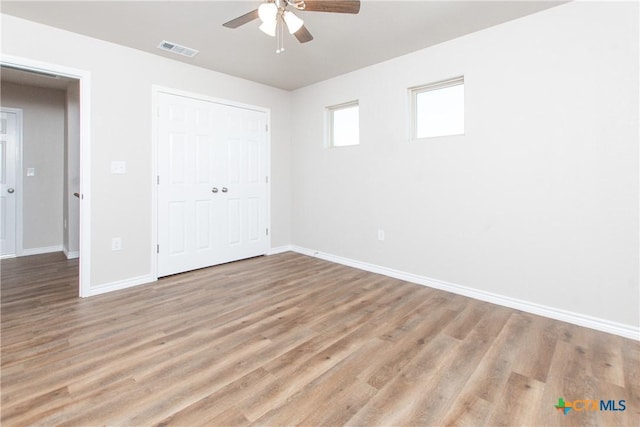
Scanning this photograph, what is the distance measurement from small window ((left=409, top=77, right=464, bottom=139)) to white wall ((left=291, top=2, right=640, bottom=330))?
0.12 meters

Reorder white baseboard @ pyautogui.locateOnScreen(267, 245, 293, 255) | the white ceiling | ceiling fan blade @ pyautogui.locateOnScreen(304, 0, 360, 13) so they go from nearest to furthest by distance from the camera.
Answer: ceiling fan blade @ pyautogui.locateOnScreen(304, 0, 360, 13), the white ceiling, white baseboard @ pyautogui.locateOnScreen(267, 245, 293, 255)

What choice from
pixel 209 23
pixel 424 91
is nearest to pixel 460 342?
pixel 424 91

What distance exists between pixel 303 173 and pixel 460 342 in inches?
123

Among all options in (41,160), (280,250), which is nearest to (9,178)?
(41,160)

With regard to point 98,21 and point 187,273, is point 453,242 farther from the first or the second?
point 98,21

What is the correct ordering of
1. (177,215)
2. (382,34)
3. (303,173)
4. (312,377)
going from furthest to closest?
(303,173) < (177,215) < (382,34) < (312,377)

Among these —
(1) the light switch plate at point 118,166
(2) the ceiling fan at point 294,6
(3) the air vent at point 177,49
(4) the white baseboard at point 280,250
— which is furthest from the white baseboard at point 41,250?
(2) the ceiling fan at point 294,6

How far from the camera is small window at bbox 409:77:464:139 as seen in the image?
307 cm

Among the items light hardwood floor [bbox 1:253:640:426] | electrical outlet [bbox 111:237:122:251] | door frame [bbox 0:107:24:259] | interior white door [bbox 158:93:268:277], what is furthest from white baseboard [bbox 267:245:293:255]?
door frame [bbox 0:107:24:259]

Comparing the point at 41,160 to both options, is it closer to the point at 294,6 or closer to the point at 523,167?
the point at 294,6

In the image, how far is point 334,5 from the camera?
1.94 m

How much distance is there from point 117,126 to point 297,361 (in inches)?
112

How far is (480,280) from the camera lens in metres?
2.90

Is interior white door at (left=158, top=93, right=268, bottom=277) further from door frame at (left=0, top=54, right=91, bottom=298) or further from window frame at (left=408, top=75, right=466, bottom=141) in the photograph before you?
window frame at (left=408, top=75, right=466, bottom=141)
